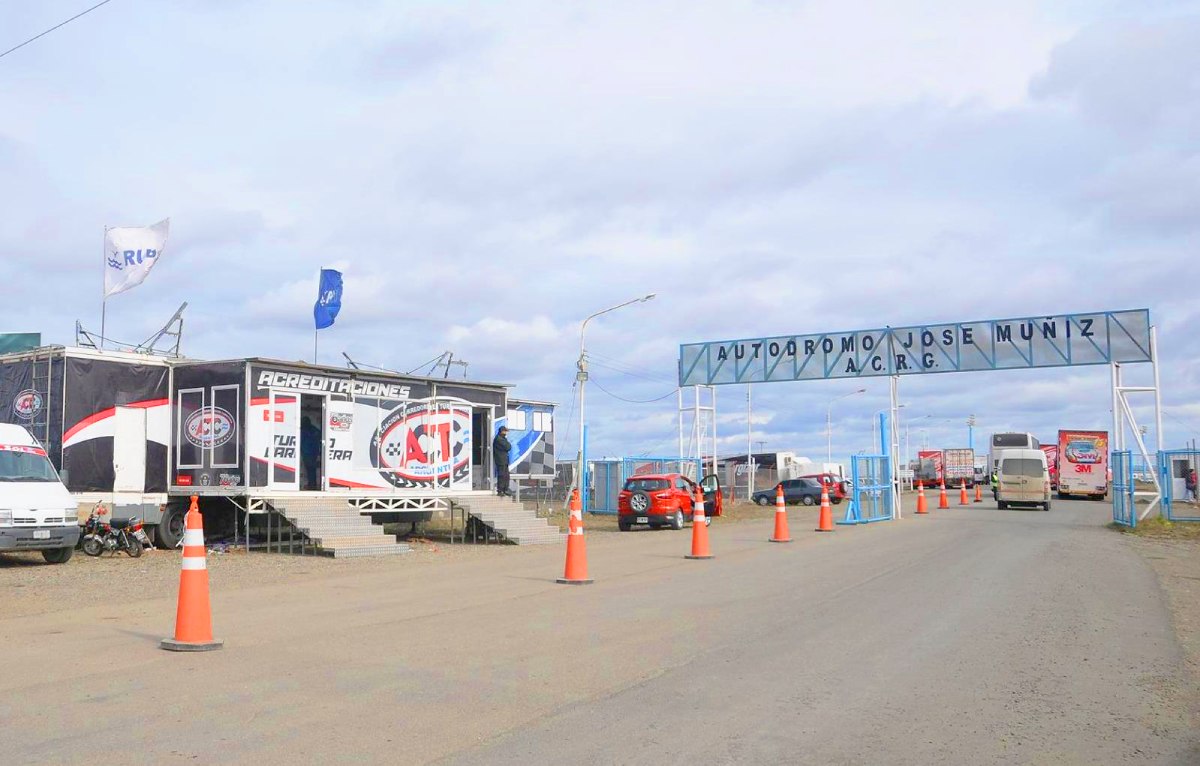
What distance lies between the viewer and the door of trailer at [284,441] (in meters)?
21.6

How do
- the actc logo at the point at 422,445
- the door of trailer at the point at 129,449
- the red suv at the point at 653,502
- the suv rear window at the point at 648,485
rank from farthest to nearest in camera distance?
the suv rear window at the point at 648,485
the red suv at the point at 653,502
the actc logo at the point at 422,445
the door of trailer at the point at 129,449

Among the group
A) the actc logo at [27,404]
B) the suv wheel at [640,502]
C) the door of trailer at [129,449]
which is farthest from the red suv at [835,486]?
the actc logo at [27,404]

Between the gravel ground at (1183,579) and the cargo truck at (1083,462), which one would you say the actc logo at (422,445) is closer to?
the gravel ground at (1183,579)

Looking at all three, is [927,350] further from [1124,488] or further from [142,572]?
[142,572]

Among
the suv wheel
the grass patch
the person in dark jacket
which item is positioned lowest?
the grass patch

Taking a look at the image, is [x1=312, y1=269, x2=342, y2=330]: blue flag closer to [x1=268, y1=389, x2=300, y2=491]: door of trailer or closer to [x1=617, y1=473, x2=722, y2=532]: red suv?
[x1=268, y1=389, x2=300, y2=491]: door of trailer

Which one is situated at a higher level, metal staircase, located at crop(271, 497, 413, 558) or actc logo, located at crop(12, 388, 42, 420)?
actc logo, located at crop(12, 388, 42, 420)

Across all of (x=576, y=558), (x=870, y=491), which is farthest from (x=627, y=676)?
(x=870, y=491)

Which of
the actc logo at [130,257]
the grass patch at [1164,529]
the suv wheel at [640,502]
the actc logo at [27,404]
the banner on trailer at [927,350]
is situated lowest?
the grass patch at [1164,529]

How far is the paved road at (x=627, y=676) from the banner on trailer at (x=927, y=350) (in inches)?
791

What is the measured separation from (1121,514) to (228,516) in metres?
23.8

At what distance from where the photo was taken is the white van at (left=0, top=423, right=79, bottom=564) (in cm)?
1709

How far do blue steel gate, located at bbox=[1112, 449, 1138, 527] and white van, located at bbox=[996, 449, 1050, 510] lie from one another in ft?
35.9

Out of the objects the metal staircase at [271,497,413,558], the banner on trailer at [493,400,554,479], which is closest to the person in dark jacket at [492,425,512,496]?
the metal staircase at [271,497,413,558]
